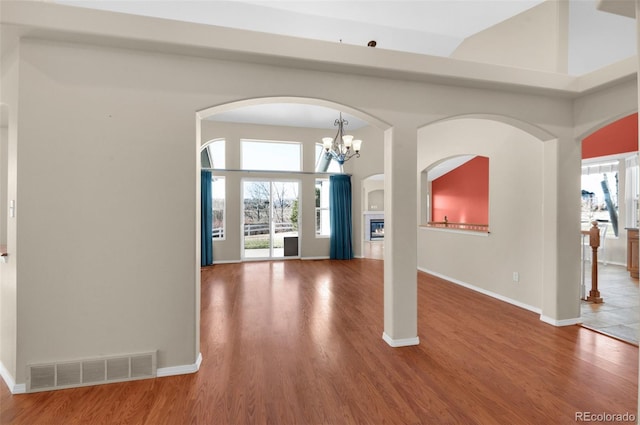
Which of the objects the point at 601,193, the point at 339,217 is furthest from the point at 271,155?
the point at 601,193

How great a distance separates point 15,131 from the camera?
219cm

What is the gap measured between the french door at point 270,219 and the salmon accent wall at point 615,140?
670cm

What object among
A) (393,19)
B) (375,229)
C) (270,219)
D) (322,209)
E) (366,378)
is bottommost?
(366,378)

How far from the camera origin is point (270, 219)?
7.54 meters

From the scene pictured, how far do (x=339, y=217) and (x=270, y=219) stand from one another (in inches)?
70.6

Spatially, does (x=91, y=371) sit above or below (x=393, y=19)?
below

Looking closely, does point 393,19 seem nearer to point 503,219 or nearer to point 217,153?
point 503,219

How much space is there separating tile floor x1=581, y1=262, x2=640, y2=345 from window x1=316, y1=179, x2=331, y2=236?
17.3 feet

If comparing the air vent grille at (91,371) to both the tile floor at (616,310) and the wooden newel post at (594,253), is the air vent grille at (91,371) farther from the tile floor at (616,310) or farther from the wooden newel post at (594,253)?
the wooden newel post at (594,253)

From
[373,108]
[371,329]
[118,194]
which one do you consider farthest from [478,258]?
[118,194]

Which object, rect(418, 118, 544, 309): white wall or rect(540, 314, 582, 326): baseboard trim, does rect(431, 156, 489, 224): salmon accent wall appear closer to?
rect(418, 118, 544, 309): white wall

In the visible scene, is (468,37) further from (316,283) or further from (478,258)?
(316,283)

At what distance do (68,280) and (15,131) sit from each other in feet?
3.90

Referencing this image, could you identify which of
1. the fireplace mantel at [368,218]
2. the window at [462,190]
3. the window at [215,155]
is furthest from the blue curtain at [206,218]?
the fireplace mantel at [368,218]
